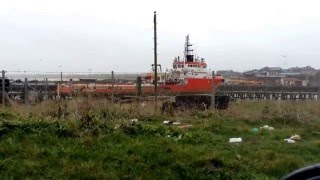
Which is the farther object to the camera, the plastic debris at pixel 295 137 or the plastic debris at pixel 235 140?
the plastic debris at pixel 295 137

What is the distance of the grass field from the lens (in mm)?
7105

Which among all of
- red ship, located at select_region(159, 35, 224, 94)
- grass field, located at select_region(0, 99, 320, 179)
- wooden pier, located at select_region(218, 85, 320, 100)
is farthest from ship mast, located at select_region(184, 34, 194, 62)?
grass field, located at select_region(0, 99, 320, 179)

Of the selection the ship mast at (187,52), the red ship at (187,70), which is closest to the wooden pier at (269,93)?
the red ship at (187,70)

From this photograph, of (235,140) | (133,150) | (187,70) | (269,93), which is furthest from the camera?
(187,70)

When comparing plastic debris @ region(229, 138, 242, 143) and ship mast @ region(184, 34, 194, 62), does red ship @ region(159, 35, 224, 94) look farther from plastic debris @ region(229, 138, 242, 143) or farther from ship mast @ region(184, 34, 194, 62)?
plastic debris @ region(229, 138, 242, 143)

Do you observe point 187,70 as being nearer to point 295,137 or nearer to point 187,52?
point 187,52

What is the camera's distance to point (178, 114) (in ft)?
52.6

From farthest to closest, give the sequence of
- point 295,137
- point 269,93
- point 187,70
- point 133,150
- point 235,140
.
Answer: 1. point 187,70
2. point 269,93
3. point 295,137
4. point 235,140
5. point 133,150

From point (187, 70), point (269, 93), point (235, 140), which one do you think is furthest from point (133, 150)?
point (187, 70)

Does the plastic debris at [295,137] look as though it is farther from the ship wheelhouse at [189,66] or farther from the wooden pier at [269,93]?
the ship wheelhouse at [189,66]

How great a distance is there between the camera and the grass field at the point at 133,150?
23.3ft

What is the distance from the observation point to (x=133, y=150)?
8.10 metres

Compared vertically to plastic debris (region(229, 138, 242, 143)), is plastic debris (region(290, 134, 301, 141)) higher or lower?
lower

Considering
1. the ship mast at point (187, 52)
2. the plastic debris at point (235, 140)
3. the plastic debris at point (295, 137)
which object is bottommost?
the plastic debris at point (295, 137)
